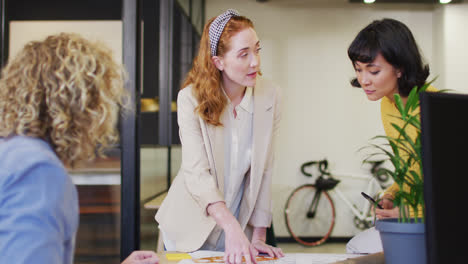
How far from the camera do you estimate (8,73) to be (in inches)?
33.1

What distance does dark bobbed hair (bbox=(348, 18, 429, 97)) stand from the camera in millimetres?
1343

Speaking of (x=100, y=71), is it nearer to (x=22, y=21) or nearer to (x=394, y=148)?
(x=394, y=148)

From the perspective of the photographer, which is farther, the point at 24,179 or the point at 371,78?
the point at 371,78

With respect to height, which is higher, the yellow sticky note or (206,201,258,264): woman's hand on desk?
(206,201,258,264): woman's hand on desk

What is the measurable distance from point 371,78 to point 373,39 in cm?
11

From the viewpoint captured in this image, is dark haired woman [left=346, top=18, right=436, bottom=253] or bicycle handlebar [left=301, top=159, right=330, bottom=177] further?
bicycle handlebar [left=301, top=159, right=330, bottom=177]

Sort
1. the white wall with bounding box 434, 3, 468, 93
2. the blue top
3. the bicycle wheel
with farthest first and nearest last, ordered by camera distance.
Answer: the bicycle wheel
the white wall with bounding box 434, 3, 468, 93
the blue top

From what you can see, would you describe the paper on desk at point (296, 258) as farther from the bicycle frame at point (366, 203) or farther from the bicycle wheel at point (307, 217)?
the bicycle wheel at point (307, 217)

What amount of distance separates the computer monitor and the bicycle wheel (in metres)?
5.90

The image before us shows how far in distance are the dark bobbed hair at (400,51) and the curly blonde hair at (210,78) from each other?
49 cm

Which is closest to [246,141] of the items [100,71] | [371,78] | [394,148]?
[371,78]

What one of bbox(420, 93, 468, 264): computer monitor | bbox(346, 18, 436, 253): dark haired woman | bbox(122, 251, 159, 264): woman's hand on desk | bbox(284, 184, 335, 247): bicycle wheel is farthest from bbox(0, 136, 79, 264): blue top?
bbox(284, 184, 335, 247): bicycle wheel

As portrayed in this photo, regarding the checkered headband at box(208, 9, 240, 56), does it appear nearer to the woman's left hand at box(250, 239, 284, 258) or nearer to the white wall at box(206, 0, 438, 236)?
the woman's left hand at box(250, 239, 284, 258)

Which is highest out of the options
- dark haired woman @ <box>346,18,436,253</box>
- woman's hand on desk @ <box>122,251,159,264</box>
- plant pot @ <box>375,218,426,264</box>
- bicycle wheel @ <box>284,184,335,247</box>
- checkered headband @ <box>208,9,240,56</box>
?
checkered headband @ <box>208,9,240,56</box>
